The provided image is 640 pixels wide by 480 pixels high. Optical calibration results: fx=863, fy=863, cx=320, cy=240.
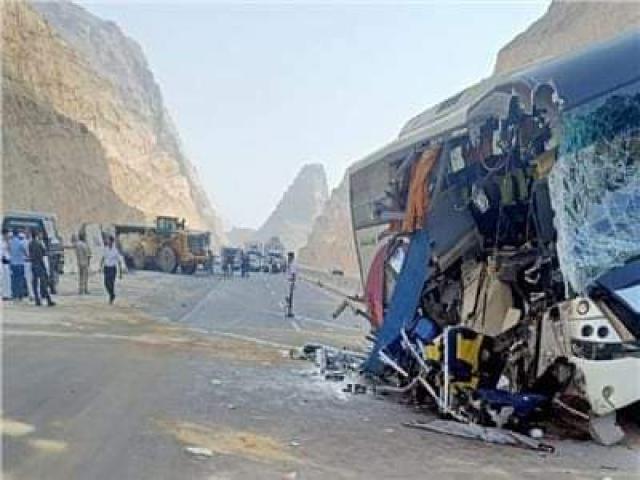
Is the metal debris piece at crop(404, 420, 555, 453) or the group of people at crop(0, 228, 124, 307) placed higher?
the group of people at crop(0, 228, 124, 307)

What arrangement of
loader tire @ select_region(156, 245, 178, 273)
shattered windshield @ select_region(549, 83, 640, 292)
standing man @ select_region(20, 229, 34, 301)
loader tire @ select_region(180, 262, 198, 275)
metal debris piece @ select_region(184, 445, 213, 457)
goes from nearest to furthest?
metal debris piece @ select_region(184, 445, 213, 457), shattered windshield @ select_region(549, 83, 640, 292), standing man @ select_region(20, 229, 34, 301), loader tire @ select_region(156, 245, 178, 273), loader tire @ select_region(180, 262, 198, 275)

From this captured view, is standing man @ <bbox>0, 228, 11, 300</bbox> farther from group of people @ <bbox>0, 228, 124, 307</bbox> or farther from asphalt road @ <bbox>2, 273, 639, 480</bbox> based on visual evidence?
asphalt road @ <bbox>2, 273, 639, 480</bbox>

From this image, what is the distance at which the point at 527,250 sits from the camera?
8.64 metres

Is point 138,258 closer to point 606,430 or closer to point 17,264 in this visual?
point 17,264

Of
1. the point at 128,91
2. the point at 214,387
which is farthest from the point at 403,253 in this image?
the point at 128,91

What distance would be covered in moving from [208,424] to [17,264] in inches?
586

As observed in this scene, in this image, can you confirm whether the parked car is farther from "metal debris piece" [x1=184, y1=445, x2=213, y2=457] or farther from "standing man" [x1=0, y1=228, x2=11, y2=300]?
"metal debris piece" [x1=184, y1=445, x2=213, y2=457]

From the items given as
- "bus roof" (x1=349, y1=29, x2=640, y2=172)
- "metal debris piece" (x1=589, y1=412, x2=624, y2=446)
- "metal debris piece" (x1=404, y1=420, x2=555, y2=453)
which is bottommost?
"metal debris piece" (x1=404, y1=420, x2=555, y2=453)

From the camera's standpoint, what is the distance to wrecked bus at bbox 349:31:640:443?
284 inches

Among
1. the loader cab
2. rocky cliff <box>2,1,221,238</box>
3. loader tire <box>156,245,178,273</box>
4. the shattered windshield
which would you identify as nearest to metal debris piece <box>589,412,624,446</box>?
the shattered windshield

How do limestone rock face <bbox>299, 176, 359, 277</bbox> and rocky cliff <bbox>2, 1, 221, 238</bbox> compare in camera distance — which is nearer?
rocky cliff <bbox>2, 1, 221, 238</bbox>

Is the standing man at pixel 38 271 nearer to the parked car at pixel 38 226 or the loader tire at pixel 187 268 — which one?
the parked car at pixel 38 226

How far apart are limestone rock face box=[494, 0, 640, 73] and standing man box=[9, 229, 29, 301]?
1082 inches

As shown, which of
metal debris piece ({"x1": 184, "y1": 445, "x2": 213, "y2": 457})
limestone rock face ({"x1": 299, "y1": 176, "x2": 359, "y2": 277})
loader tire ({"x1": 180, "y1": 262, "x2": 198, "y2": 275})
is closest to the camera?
metal debris piece ({"x1": 184, "y1": 445, "x2": 213, "y2": 457})
